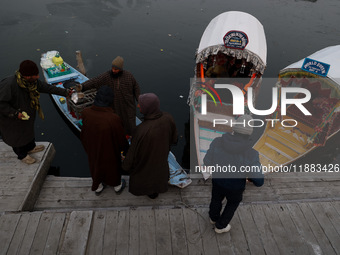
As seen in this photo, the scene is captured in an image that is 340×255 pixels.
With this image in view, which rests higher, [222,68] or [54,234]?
[222,68]

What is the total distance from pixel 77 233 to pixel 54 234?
0.37 m

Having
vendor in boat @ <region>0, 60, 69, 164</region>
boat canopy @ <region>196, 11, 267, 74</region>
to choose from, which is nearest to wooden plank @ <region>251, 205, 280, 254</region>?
vendor in boat @ <region>0, 60, 69, 164</region>

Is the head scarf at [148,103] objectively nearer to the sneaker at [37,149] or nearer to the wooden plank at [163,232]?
the wooden plank at [163,232]

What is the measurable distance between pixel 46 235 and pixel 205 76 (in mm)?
7886

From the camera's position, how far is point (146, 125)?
145 inches

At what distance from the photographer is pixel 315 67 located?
7.46 metres

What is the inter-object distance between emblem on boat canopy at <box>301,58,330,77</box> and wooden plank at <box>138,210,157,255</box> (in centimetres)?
665

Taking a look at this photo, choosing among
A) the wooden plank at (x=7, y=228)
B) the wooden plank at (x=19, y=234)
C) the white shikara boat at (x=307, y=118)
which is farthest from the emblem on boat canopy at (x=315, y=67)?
the wooden plank at (x=7, y=228)

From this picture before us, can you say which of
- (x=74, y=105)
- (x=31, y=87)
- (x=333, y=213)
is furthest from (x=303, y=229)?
(x=74, y=105)

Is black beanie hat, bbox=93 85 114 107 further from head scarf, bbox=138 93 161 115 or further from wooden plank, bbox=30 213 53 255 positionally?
wooden plank, bbox=30 213 53 255

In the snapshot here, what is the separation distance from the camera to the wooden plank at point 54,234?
12.1 ft

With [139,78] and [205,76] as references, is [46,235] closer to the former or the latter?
[205,76]

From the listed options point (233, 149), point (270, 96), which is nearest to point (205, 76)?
point (270, 96)

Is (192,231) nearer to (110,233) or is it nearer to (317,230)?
(110,233)
